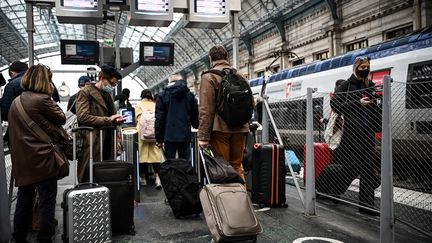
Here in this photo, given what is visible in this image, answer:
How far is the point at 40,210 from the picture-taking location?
3.40 metres

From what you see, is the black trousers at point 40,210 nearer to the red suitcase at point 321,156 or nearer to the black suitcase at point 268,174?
the black suitcase at point 268,174

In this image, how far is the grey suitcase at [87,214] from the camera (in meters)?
3.26

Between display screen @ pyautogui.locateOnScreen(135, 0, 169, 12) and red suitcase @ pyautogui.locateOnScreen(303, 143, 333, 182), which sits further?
display screen @ pyautogui.locateOnScreen(135, 0, 169, 12)

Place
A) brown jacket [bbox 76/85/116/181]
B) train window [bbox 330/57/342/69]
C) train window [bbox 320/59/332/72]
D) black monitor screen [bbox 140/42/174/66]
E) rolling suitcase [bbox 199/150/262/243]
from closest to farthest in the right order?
1. rolling suitcase [bbox 199/150/262/243]
2. brown jacket [bbox 76/85/116/181]
3. black monitor screen [bbox 140/42/174/66]
4. train window [bbox 330/57/342/69]
5. train window [bbox 320/59/332/72]

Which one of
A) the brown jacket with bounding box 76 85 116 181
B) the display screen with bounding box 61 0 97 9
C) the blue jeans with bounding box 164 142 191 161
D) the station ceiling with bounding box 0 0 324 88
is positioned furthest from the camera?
the station ceiling with bounding box 0 0 324 88

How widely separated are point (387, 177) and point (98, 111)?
2.97m

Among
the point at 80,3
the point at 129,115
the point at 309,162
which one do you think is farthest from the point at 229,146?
the point at 80,3

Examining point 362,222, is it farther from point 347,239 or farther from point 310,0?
point 310,0

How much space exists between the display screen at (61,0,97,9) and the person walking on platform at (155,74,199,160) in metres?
2.02

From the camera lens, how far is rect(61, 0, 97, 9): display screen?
19.2 ft

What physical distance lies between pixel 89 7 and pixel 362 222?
5020 millimetres

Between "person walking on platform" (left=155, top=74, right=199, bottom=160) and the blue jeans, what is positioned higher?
"person walking on platform" (left=155, top=74, right=199, bottom=160)

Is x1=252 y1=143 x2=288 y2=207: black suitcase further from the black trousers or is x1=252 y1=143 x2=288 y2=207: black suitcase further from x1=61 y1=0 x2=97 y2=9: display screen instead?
x1=61 y1=0 x2=97 y2=9: display screen

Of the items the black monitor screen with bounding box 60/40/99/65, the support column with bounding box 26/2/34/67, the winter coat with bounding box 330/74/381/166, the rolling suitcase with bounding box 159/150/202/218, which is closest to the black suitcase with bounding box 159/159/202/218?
the rolling suitcase with bounding box 159/150/202/218
